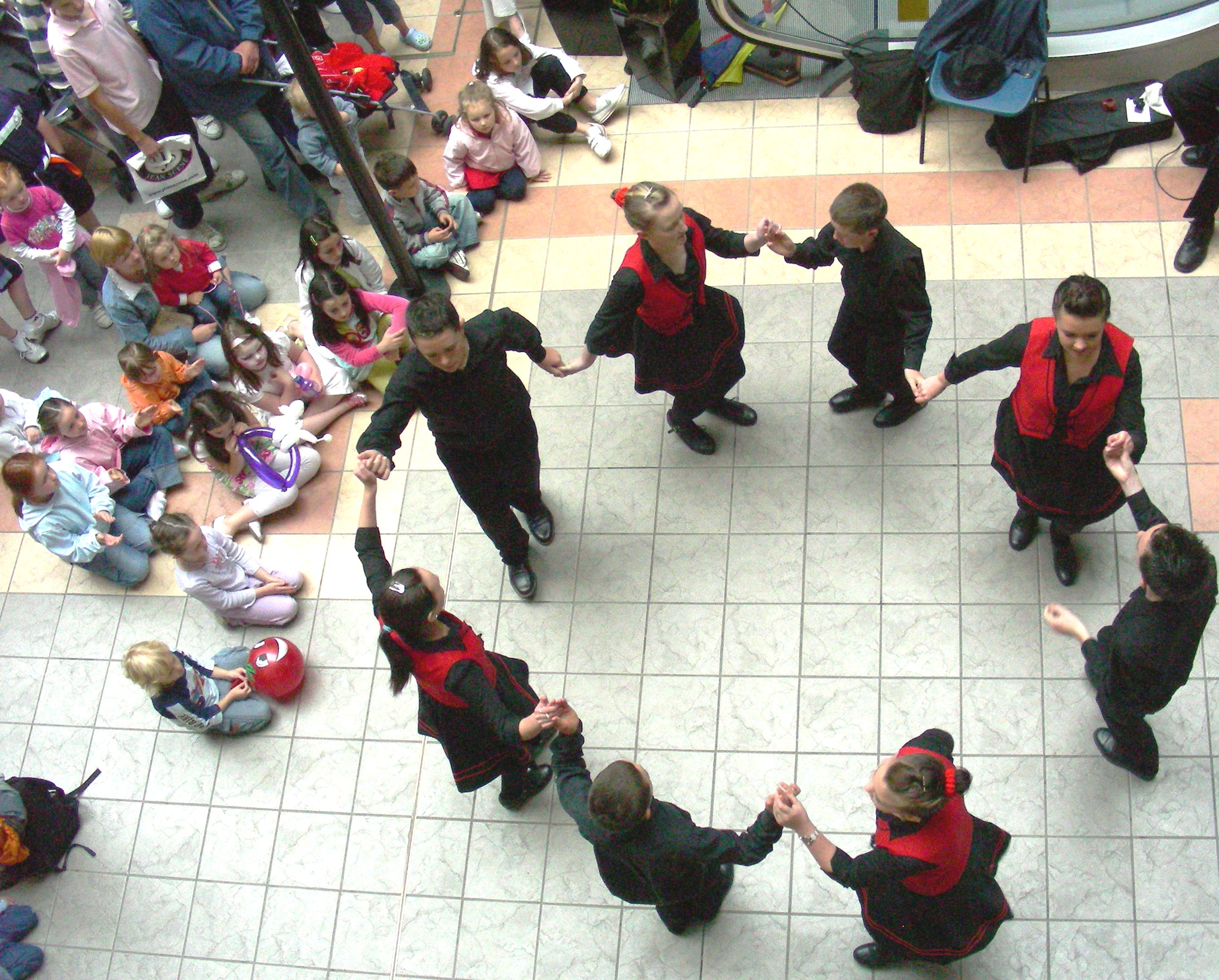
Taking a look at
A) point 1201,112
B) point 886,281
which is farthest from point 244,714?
point 1201,112

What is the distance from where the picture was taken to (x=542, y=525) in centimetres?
480

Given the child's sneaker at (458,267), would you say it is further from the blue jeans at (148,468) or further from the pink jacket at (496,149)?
the blue jeans at (148,468)

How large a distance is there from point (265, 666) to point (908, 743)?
2706 mm

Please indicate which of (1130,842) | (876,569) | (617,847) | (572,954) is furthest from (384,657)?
(1130,842)

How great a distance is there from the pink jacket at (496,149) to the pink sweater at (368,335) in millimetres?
981

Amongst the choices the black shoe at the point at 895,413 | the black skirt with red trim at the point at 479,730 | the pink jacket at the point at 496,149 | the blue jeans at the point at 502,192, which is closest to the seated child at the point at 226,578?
the black skirt with red trim at the point at 479,730

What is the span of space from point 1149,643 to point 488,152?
4090 millimetres

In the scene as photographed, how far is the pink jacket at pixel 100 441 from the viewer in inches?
202

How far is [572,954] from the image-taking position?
4012mm

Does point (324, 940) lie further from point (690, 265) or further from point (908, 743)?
point (690, 265)

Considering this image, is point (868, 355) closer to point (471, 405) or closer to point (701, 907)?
point (471, 405)

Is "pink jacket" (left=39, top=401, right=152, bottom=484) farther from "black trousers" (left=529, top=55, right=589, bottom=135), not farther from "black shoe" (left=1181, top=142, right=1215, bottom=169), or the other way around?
"black shoe" (left=1181, top=142, right=1215, bottom=169)

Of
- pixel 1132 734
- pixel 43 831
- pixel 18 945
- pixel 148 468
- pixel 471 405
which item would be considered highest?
pixel 471 405

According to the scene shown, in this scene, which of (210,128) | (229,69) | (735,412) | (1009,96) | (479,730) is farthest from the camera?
(210,128)
